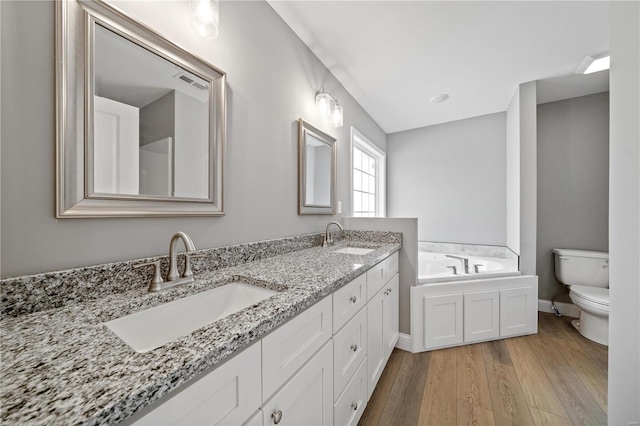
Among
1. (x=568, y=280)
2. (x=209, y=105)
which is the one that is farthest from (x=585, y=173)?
(x=209, y=105)

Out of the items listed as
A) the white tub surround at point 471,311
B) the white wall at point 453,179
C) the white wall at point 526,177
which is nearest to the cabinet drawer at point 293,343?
the white tub surround at point 471,311

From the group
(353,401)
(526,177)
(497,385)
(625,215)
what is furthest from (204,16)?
(526,177)

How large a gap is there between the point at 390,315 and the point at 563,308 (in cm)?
236

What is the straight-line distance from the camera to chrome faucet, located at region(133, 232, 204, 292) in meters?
0.81

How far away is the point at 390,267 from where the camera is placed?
1.75m

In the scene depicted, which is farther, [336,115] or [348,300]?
[336,115]

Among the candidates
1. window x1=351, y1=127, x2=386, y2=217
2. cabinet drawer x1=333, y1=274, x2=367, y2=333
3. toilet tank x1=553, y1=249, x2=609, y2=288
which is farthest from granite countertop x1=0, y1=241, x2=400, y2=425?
toilet tank x1=553, y1=249, x2=609, y2=288

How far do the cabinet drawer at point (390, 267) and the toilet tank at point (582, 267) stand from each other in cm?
202

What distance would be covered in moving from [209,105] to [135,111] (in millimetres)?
319

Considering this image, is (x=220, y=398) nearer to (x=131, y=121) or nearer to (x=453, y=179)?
(x=131, y=121)

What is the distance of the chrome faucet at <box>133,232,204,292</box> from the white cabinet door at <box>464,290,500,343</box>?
2.13m

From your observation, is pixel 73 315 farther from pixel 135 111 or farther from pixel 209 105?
pixel 209 105

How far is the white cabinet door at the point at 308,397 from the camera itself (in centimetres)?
63

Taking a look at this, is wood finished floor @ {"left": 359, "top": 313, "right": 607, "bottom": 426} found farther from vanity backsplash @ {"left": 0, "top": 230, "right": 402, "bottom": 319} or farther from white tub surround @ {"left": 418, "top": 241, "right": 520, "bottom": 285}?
vanity backsplash @ {"left": 0, "top": 230, "right": 402, "bottom": 319}
